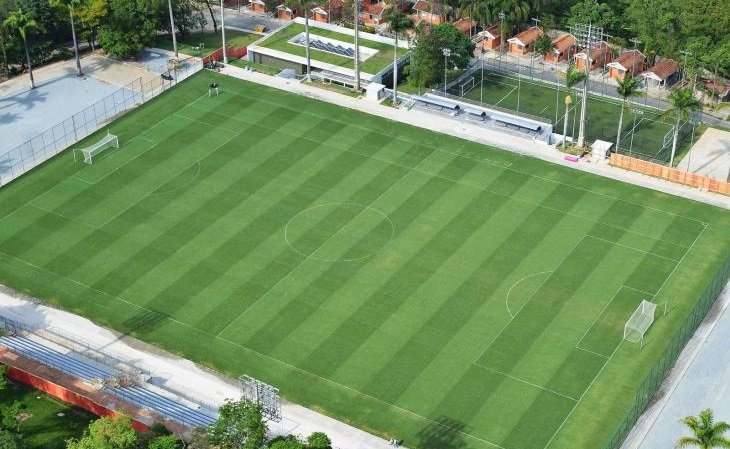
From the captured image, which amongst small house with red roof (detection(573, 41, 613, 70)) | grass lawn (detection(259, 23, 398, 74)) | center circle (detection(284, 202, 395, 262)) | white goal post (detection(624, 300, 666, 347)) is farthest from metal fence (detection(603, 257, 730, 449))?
grass lawn (detection(259, 23, 398, 74))

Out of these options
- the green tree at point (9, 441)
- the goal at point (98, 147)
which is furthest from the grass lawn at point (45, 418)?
the goal at point (98, 147)

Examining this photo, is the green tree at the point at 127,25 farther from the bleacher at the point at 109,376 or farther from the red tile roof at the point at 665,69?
the red tile roof at the point at 665,69

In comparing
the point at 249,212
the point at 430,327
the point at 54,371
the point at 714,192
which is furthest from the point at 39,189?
the point at 714,192

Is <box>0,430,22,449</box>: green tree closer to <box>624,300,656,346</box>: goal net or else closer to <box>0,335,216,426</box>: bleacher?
<box>0,335,216,426</box>: bleacher

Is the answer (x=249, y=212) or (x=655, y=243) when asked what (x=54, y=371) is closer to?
(x=249, y=212)

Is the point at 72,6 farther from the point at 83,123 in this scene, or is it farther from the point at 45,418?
the point at 45,418

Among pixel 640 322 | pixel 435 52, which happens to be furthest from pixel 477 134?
pixel 640 322
